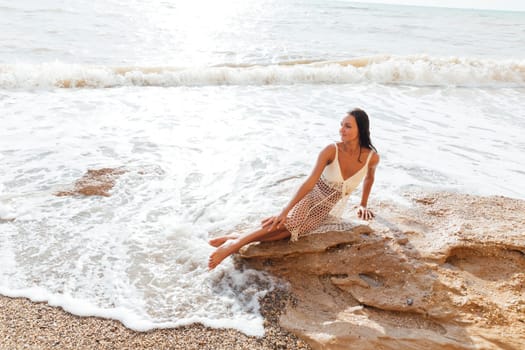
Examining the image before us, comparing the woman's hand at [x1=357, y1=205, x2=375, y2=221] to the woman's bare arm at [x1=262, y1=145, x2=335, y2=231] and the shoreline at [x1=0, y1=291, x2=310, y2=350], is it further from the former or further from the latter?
the shoreline at [x1=0, y1=291, x2=310, y2=350]

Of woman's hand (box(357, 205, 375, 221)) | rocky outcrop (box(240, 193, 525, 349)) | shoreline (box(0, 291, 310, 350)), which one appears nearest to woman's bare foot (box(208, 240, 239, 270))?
rocky outcrop (box(240, 193, 525, 349))

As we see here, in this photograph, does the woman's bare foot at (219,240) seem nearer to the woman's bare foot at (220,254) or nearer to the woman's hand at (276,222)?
the woman's bare foot at (220,254)

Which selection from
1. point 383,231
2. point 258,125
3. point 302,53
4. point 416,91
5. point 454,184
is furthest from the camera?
point 302,53

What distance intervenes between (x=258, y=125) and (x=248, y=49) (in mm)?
8325

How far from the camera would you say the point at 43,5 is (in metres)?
17.6

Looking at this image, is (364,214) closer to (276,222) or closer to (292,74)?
(276,222)

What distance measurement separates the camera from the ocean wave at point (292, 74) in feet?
30.7

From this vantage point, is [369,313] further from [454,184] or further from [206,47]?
[206,47]

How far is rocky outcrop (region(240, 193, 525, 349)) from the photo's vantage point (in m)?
2.80

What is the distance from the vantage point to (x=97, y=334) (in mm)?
2734

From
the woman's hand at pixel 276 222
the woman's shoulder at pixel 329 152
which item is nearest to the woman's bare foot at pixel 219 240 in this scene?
the woman's hand at pixel 276 222

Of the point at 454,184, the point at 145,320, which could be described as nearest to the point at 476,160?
the point at 454,184

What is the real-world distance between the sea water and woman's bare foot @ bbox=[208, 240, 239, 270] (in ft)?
0.30

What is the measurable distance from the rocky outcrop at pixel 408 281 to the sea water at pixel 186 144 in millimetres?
383
